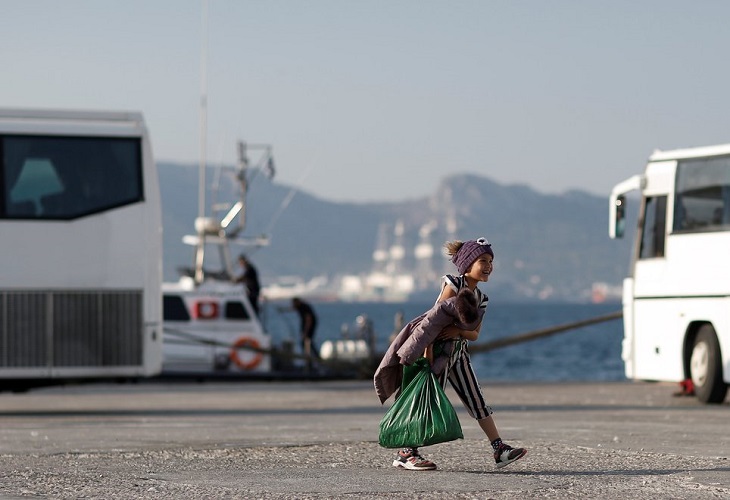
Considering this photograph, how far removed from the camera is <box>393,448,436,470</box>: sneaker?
11.3m

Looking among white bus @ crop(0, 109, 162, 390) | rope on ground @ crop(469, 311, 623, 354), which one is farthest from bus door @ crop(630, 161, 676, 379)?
white bus @ crop(0, 109, 162, 390)

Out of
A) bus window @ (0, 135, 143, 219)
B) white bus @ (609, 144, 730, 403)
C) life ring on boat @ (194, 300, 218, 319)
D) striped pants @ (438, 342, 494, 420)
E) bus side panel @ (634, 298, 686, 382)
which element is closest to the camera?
striped pants @ (438, 342, 494, 420)

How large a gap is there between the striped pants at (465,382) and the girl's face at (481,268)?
0.48 metres

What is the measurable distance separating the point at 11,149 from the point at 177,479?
11.0 metres

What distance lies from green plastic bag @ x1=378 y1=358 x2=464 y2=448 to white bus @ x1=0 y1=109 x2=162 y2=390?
1013 centimetres

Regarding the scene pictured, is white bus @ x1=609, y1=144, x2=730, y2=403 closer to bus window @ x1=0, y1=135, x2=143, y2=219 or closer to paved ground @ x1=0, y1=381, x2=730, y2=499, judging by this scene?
paved ground @ x1=0, y1=381, x2=730, y2=499

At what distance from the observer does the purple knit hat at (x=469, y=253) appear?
37.0ft

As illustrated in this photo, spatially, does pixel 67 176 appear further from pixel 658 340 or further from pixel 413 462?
pixel 413 462

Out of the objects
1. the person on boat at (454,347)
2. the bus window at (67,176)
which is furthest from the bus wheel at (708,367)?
the person on boat at (454,347)

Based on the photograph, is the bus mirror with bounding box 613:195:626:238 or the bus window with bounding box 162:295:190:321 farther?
the bus window with bounding box 162:295:190:321

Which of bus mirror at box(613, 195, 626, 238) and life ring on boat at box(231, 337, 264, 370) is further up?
bus mirror at box(613, 195, 626, 238)

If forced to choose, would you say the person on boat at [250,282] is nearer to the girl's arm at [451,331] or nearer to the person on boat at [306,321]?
the person on boat at [306,321]

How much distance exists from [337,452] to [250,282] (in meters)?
24.9

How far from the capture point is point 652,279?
22453 mm
